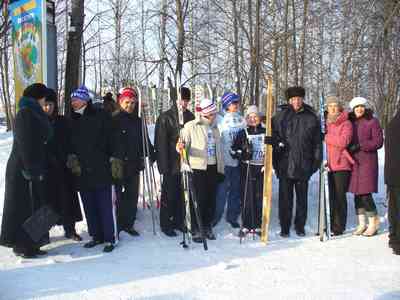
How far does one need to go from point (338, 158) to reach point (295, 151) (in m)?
0.62

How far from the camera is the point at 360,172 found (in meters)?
5.64

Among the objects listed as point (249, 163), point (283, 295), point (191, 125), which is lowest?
point (283, 295)

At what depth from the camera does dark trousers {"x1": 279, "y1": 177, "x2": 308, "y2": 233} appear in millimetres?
5668

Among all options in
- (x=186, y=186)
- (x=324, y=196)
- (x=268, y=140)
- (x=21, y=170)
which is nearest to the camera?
(x=21, y=170)

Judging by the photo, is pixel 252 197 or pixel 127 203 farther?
pixel 252 197

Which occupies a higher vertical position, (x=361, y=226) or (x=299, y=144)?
(x=299, y=144)

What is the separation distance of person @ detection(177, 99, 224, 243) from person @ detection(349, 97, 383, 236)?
1.87 m

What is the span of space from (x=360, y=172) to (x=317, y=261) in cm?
163

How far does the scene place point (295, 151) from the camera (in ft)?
18.3

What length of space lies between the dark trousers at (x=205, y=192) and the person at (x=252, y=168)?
1.43ft

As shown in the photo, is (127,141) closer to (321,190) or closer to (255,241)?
(255,241)

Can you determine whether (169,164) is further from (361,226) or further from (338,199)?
(361,226)

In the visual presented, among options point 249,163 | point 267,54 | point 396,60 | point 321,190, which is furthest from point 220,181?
point 267,54

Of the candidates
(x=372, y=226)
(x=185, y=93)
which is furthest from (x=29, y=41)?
(x=372, y=226)
